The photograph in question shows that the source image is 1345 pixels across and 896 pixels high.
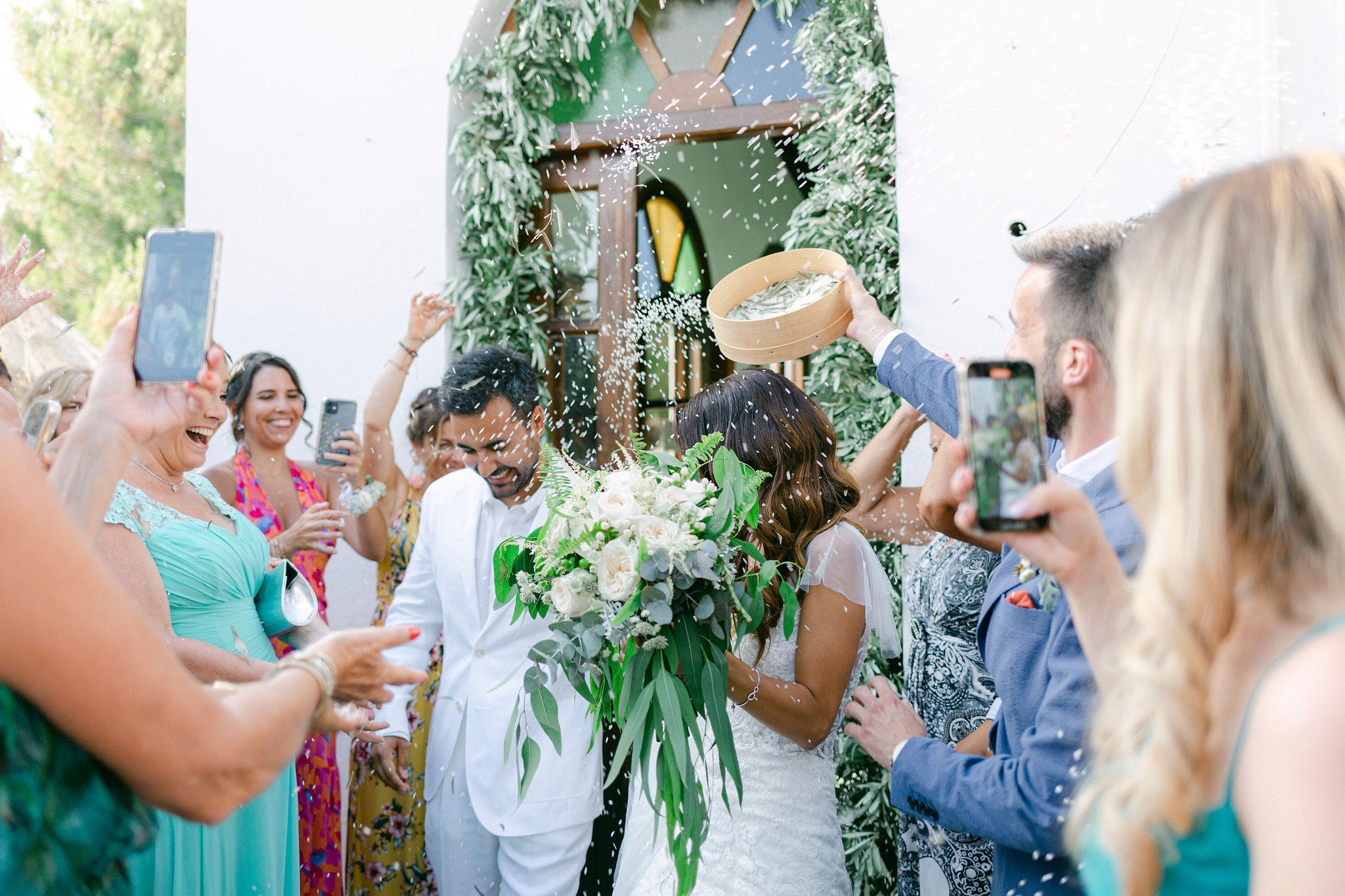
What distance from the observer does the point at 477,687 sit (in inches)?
112

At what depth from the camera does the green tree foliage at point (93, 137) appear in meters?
15.0

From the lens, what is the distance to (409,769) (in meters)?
3.35

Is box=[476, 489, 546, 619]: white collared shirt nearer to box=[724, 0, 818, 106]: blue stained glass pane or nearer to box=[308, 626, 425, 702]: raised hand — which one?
box=[308, 626, 425, 702]: raised hand

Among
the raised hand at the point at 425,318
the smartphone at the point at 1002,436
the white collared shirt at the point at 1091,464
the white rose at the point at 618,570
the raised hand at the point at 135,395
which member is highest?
the smartphone at the point at 1002,436

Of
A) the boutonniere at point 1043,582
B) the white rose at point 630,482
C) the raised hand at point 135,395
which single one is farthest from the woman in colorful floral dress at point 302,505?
the boutonniere at point 1043,582

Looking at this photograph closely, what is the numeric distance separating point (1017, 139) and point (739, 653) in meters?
2.21

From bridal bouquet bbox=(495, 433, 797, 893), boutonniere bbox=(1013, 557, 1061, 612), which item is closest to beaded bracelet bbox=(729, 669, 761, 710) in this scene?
bridal bouquet bbox=(495, 433, 797, 893)

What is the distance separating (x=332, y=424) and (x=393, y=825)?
59.9 inches

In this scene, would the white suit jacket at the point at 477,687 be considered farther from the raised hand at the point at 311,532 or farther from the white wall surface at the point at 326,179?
the white wall surface at the point at 326,179

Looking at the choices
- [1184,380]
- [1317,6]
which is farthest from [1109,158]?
[1184,380]

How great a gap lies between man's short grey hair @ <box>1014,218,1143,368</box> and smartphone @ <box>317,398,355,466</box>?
2.73 m

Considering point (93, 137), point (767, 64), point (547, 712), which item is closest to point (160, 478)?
point (547, 712)

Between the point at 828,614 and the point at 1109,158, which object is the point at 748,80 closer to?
the point at 1109,158

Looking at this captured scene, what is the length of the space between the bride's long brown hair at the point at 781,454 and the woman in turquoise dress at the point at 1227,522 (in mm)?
1342
